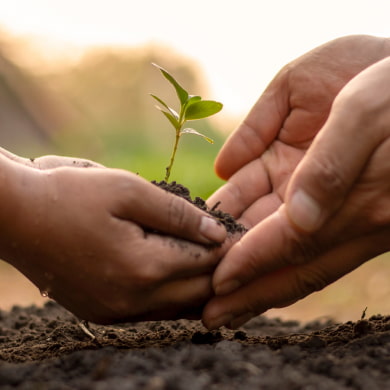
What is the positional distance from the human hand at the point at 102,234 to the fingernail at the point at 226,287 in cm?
8

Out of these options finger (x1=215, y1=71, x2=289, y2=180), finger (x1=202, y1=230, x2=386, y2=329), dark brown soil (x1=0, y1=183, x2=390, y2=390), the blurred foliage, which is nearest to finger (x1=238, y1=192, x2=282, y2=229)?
finger (x1=215, y1=71, x2=289, y2=180)

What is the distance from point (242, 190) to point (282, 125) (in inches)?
15.1

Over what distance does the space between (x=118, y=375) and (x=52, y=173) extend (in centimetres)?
61

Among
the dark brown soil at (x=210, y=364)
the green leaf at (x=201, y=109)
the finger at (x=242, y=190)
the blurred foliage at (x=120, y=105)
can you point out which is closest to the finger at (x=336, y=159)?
the dark brown soil at (x=210, y=364)

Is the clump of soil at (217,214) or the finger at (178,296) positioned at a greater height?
the clump of soil at (217,214)

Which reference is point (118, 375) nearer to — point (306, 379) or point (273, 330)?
point (306, 379)

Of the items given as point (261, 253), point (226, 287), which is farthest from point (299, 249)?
point (226, 287)

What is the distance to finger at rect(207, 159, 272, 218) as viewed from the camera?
2.16 m

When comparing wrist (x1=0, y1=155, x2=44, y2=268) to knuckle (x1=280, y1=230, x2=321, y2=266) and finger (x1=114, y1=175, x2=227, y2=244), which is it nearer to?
finger (x1=114, y1=175, x2=227, y2=244)

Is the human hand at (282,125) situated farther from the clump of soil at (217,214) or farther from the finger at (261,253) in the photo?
the finger at (261,253)

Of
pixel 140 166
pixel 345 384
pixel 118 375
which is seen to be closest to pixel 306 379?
pixel 345 384

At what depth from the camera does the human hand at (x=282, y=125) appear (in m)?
2.15

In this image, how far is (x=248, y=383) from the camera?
3.43 feet

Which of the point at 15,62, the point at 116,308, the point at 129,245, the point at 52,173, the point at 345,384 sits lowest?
the point at 345,384
